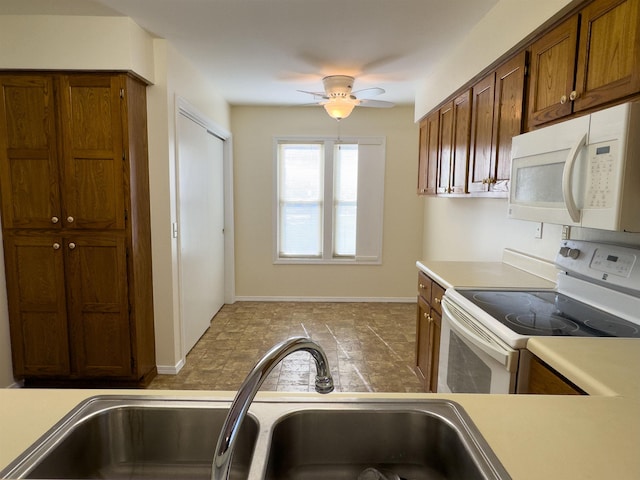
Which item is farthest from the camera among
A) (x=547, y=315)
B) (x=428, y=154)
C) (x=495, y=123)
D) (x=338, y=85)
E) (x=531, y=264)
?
(x=428, y=154)

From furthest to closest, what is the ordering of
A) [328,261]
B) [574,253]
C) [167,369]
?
[328,261] → [167,369] → [574,253]

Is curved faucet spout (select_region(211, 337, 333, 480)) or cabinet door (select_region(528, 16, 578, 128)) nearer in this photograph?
curved faucet spout (select_region(211, 337, 333, 480))

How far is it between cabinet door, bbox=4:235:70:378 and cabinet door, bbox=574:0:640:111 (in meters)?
3.18

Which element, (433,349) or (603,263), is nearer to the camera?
(603,263)

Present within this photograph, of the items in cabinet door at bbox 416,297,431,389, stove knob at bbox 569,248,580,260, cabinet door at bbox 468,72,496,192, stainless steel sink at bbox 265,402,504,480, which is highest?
cabinet door at bbox 468,72,496,192

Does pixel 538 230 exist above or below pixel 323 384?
above

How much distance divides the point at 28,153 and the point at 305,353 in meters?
2.62

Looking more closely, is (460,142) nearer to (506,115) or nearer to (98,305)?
(506,115)

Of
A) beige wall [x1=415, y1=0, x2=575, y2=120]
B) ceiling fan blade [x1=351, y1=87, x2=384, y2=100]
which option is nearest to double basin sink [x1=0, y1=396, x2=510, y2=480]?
beige wall [x1=415, y1=0, x2=575, y2=120]

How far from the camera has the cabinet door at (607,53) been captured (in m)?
1.28

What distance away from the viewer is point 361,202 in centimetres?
499

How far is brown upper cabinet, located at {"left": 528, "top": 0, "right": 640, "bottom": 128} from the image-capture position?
1304 millimetres

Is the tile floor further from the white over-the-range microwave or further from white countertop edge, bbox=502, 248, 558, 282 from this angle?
the white over-the-range microwave

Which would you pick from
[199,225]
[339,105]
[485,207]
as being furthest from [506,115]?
[199,225]
